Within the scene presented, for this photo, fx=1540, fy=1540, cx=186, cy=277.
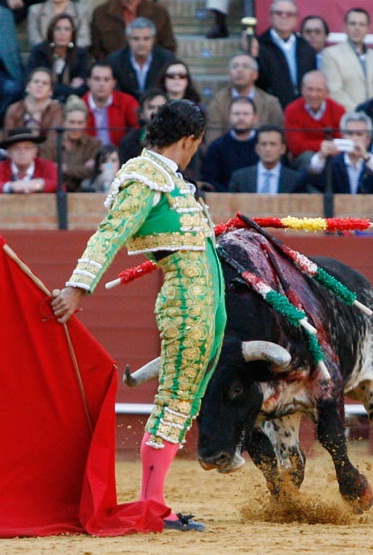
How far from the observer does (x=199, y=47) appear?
10.7m

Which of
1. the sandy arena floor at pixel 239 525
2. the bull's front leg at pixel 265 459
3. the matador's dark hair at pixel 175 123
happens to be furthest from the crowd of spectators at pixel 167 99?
the matador's dark hair at pixel 175 123

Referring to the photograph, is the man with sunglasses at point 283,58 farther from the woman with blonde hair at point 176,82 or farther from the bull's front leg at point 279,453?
the bull's front leg at point 279,453

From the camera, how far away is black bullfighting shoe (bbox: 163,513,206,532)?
5371 millimetres

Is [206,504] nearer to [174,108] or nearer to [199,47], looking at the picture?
[174,108]

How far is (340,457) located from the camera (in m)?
5.96

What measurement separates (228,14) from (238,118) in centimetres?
223

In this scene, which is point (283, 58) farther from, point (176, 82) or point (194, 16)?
point (194, 16)

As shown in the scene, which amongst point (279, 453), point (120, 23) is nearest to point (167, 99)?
point (120, 23)

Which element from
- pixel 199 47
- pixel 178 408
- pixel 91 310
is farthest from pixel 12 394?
pixel 199 47

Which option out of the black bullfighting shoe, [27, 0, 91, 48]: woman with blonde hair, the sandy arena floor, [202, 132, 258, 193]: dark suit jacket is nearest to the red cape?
the black bullfighting shoe

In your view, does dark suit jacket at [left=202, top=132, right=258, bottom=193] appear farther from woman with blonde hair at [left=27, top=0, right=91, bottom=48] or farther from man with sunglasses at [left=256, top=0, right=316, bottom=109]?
woman with blonde hair at [left=27, top=0, right=91, bottom=48]

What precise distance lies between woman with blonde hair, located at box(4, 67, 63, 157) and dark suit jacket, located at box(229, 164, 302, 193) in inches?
43.3

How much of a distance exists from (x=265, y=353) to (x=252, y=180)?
10.7ft

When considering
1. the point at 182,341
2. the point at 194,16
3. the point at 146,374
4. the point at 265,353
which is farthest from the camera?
A: the point at 194,16
